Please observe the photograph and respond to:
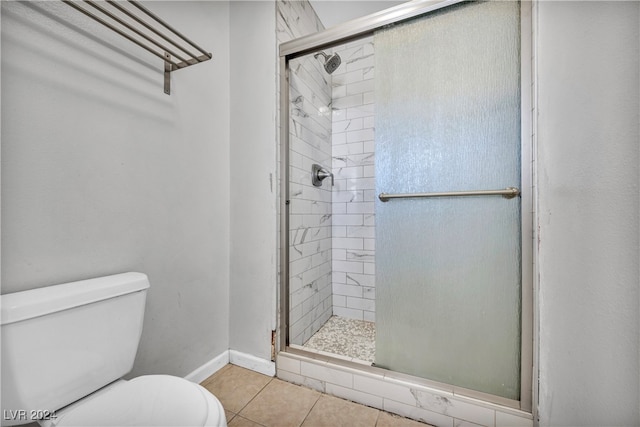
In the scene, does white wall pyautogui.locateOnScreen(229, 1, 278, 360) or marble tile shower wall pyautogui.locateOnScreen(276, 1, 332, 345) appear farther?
marble tile shower wall pyautogui.locateOnScreen(276, 1, 332, 345)

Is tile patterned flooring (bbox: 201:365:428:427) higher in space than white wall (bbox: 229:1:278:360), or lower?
lower

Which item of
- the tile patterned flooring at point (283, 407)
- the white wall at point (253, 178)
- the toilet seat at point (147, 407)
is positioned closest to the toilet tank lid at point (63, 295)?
the toilet seat at point (147, 407)

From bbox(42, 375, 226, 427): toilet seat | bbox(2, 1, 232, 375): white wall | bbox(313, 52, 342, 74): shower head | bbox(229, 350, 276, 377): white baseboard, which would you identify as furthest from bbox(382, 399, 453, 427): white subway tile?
bbox(313, 52, 342, 74): shower head

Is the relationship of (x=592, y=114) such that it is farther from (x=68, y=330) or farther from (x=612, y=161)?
(x=68, y=330)

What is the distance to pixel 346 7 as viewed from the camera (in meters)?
1.92

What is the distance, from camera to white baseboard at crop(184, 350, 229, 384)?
1351mm

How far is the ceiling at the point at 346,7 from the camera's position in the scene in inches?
73.2

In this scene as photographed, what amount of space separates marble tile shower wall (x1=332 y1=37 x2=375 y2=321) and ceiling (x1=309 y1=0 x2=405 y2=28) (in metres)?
0.24

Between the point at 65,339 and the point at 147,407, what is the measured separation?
302 mm

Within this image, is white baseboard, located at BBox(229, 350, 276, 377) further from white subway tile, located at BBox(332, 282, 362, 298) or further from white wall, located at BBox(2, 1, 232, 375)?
white subway tile, located at BBox(332, 282, 362, 298)

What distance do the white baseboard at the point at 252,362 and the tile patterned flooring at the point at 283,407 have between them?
4 cm

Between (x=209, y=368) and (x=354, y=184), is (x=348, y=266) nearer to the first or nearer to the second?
(x=354, y=184)

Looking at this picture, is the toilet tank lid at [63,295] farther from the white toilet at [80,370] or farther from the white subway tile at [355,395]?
the white subway tile at [355,395]

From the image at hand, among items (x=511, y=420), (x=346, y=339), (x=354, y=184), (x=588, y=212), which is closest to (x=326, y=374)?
(x=346, y=339)
